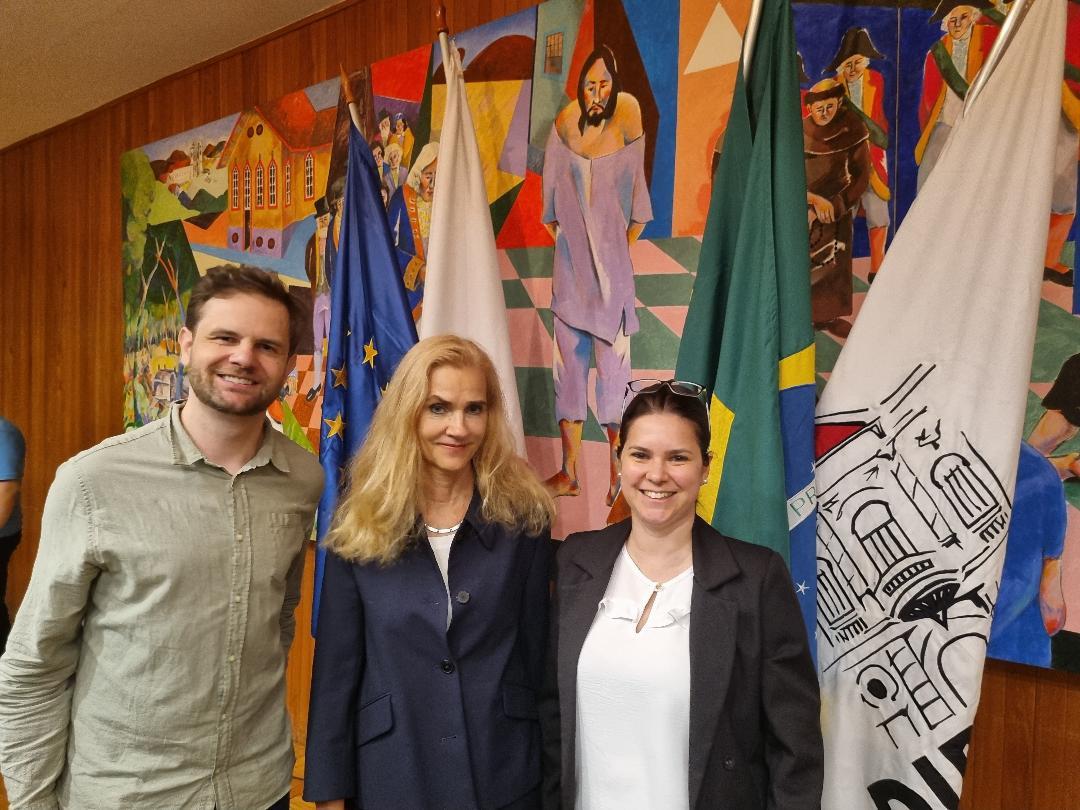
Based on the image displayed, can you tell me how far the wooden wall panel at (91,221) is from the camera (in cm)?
312

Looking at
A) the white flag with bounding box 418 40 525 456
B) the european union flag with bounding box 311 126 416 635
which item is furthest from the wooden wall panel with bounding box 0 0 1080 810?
the european union flag with bounding box 311 126 416 635

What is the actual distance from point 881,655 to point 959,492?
378 millimetres

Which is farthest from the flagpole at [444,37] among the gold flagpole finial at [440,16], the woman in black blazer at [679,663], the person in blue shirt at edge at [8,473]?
the person in blue shirt at edge at [8,473]

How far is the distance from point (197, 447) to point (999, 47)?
168 cm

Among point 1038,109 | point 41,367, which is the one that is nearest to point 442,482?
point 1038,109

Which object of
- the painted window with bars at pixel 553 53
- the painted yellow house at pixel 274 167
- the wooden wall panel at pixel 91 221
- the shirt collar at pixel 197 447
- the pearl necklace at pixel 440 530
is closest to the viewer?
the shirt collar at pixel 197 447

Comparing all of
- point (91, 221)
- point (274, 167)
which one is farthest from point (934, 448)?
point (91, 221)

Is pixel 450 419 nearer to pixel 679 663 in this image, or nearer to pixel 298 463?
pixel 298 463

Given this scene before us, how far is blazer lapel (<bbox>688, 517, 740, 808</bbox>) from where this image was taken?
1311 mm

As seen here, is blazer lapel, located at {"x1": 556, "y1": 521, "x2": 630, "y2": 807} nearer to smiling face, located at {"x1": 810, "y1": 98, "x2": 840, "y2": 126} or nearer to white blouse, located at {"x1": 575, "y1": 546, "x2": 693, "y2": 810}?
white blouse, located at {"x1": 575, "y1": 546, "x2": 693, "y2": 810}

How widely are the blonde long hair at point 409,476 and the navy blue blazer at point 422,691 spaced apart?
0.05 metres

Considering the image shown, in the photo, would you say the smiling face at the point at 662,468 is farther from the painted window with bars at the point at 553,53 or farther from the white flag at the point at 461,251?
the painted window with bars at the point at 553,53

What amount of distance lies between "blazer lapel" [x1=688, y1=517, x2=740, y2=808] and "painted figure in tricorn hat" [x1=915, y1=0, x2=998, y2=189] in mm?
1018

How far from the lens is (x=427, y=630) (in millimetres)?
1467
